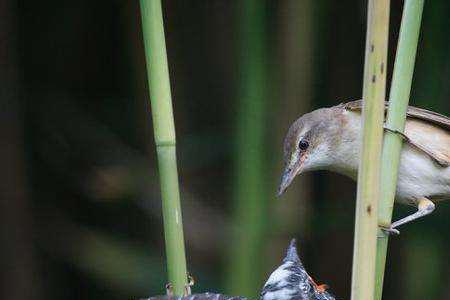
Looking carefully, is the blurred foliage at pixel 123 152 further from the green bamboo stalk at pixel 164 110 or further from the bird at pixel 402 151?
the green bamboo stalk at pixel 164 110

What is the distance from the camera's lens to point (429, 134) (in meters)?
1.88

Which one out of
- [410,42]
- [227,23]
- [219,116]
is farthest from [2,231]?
[410,42]

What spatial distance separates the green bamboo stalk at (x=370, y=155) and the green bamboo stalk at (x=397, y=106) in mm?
194

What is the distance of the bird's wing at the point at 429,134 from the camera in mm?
1825

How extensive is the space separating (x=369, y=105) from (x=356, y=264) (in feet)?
0.62

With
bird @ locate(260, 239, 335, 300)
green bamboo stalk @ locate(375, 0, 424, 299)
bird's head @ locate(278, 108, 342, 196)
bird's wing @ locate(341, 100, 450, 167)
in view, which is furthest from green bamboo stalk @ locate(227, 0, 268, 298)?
bird @ locate(260, 239, 335, 300)

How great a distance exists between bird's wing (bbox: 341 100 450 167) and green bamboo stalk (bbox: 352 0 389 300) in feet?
2.99

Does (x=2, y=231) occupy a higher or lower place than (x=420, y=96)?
lower

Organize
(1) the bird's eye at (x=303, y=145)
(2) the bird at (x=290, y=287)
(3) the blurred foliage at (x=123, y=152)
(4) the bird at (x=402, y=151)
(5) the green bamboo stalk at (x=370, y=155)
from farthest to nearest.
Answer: (3) the blurred foliage at (x=123, y=152)
(1) the bird's eye at (x=303, y=145)
(4) the bird at (x=402, y=151)
(2) the bird at (x=290, y=287)
(5) the green bamboo stalk at (x=370, y=155)

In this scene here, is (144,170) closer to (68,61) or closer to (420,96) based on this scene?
(68,61)

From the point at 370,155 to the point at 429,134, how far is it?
101cm

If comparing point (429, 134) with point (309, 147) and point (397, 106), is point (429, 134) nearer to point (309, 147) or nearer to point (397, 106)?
point (309, 147)

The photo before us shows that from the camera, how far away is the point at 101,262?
2.88 m

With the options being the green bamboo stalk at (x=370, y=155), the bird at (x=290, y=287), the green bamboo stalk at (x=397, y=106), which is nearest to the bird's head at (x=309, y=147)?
the green bamboo stalk at (x=397, y=106)
